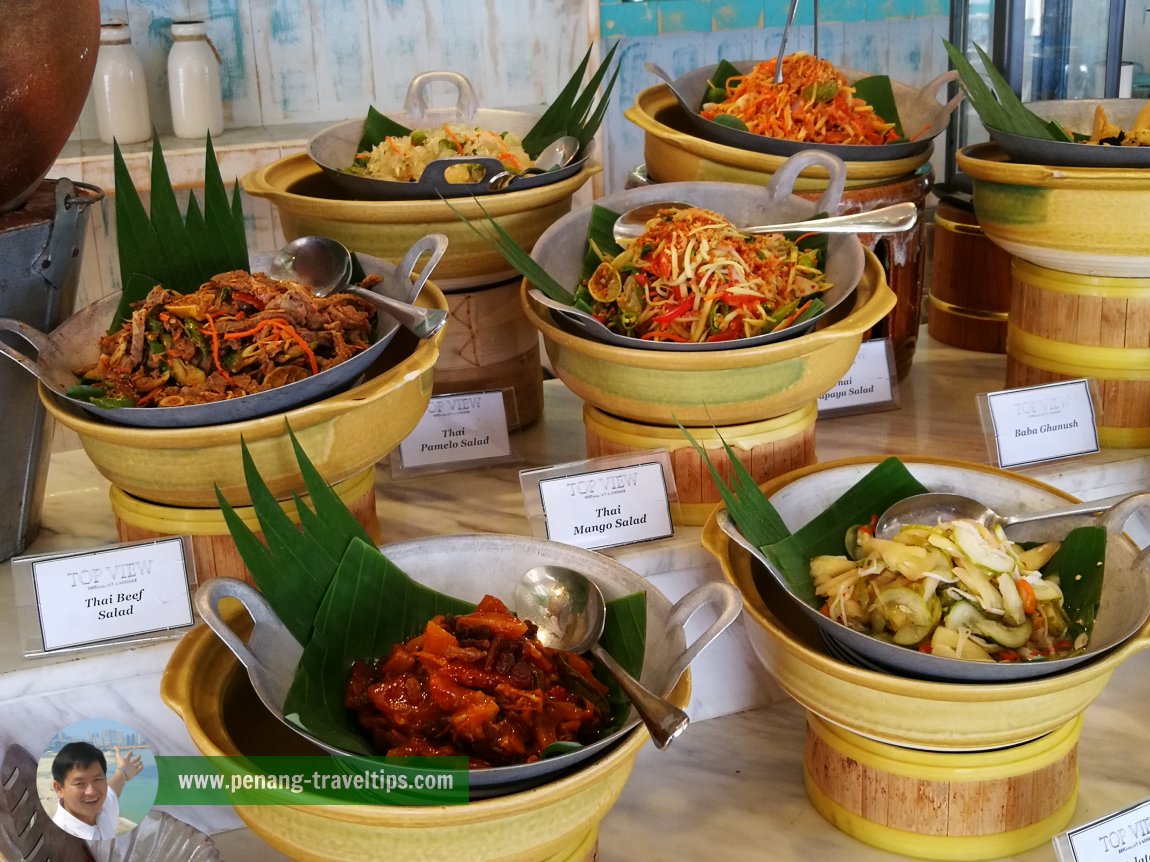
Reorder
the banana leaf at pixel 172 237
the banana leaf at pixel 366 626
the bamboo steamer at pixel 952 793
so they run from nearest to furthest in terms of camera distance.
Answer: the banana leaf at pixel 366 626 → the bamboo steamer at pixel 952 793 → the banana leaf at pixel 172 237

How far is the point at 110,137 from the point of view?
285 cm

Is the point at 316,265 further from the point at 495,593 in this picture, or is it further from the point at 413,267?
the point at 495,593

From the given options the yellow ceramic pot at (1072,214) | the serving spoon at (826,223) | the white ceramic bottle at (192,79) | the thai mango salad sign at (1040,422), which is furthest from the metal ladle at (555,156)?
the white ceramic bottle at (192,79)

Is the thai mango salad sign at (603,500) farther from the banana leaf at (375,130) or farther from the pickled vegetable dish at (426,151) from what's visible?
the banana leaf at (375,130)

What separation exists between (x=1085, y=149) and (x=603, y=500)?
2.24ft

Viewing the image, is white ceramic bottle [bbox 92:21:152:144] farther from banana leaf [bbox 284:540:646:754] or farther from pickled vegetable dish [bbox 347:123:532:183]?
banana leaf [bbox 284:540:646:754]

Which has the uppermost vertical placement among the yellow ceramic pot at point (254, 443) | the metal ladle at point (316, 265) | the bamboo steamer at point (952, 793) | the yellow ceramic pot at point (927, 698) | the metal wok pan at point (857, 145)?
the metal wok pan at point (857, 145)

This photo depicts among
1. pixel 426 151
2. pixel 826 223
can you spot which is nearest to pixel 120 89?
pixel 426 151

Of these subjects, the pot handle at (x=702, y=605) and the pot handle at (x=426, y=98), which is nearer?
the pot handle at (x=702, y=605)

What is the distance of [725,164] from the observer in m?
1.51

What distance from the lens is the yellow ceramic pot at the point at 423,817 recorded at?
751 millimetres

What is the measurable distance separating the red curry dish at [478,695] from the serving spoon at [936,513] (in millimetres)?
364

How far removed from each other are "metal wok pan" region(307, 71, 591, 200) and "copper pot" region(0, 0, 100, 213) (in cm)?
36

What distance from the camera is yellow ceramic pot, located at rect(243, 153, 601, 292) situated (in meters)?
1.37
